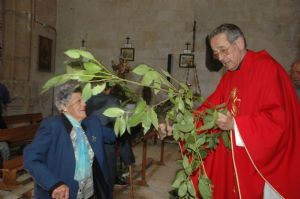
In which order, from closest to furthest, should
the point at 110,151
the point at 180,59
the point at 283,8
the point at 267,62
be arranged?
the point at 267,62 → the point at 110,151 → the point at 283,8 → the point at 180,59

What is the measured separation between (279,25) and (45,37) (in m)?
7.48

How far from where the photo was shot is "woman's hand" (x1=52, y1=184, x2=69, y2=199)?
2.48 m

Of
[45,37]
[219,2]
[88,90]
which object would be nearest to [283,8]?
[219,2]

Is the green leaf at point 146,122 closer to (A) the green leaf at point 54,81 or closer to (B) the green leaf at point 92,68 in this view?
(B) the green leaf at point 92,68

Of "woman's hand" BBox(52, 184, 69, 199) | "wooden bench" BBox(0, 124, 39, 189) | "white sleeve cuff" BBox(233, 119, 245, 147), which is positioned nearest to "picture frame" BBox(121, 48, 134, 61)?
"wooden bench" BBox(0, 124, 39, 189)

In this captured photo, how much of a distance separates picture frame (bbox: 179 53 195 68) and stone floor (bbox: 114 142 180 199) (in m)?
2.91

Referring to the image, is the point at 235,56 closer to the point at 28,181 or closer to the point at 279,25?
the point at 28,181

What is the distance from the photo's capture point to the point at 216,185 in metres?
2.86

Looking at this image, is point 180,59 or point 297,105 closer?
point 297,105

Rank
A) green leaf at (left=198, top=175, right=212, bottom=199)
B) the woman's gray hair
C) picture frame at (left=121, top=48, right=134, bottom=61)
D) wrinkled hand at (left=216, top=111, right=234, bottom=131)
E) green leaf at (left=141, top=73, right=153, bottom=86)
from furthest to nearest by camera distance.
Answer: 1. picture frame at (left=121, top=48, right=134, bottom=61)
2. the woman's gray hair
3. wrinkled hand at (left=216, top=111, right=234, bottom=131)
4. green leaf at (left=198, top=175, right=212, bottom=199)
5. green leaf at (left=141, top=73, right=153, bottom=86)

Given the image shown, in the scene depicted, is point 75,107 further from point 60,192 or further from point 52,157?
point 60,192

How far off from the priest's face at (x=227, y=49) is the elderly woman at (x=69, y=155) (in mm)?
1119

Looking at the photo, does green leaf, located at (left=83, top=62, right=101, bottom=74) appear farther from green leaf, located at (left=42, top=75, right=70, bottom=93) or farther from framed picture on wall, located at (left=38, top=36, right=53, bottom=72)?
framed picture on wall, located at (left=38, top=36, right=53, bottom=72)

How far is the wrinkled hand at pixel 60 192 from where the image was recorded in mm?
2484
